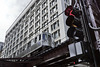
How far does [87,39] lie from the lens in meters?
6.02

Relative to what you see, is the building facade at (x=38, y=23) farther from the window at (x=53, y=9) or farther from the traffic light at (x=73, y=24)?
the traffic light at (x=73, y=24)

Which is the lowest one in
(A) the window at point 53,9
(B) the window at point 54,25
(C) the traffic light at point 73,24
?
(C) the traffic light at point 73,24

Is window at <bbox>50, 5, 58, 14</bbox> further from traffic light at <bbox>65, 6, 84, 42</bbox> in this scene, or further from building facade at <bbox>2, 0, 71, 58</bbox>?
traffic light at <bbox>65, 6, 84, 42</bbox>

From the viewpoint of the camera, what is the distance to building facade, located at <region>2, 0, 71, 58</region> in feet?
113

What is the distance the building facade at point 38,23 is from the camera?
34500mm

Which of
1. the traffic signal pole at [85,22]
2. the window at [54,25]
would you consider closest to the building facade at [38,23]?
the window at [54,25]

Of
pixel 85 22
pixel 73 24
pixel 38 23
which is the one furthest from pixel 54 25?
pixel 73 24

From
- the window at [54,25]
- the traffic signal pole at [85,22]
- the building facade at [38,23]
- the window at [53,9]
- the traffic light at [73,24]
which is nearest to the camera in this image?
the traffic light at [73,24]

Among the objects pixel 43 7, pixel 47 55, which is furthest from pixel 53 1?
pixel 47 55

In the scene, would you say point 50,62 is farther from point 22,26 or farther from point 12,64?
point 22,26

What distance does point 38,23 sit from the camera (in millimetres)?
45344

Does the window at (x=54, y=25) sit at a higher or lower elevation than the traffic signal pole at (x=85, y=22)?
higher

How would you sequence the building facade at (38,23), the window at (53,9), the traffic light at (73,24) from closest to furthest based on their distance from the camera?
the traffic light at (73,24) < the building facade at (38,23) < the window at (53,9)

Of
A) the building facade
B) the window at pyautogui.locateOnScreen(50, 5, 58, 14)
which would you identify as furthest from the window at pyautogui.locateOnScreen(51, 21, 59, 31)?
the window at pyautogui.locateOnScreen(50, 5, 58, 14)
